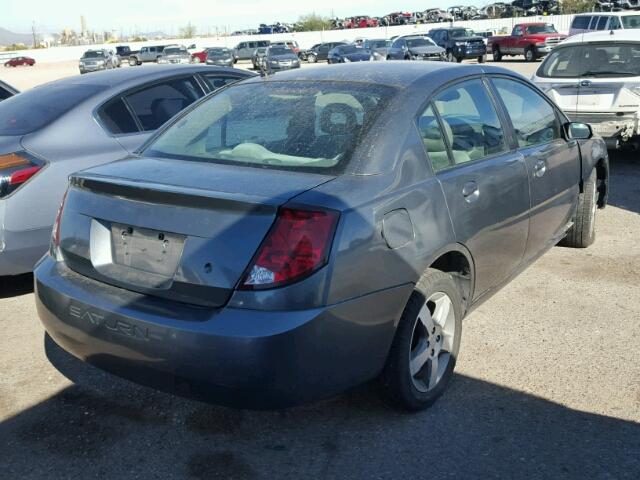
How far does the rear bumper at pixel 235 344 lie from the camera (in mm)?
2775

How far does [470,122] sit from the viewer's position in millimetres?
4059

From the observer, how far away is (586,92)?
29.1 feet

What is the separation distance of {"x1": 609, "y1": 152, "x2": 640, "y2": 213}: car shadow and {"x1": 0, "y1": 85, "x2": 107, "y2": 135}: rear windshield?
521cm

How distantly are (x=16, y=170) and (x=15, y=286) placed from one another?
113 cm

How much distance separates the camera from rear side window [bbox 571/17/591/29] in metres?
29.0

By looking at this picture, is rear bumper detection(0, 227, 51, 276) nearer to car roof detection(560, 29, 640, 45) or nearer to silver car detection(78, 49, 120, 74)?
car roof detection(560, 29, 640, 45)

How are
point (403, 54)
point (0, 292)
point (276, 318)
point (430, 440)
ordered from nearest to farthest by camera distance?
point (276, 318) < point (430, 440) < point (0, 292) < point (403, 54)

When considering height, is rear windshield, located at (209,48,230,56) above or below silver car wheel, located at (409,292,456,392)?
below

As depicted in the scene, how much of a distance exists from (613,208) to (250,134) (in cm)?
491

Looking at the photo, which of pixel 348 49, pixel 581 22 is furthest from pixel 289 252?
pixel 348 49

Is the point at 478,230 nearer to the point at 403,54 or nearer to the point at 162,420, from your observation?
the point at 162,420

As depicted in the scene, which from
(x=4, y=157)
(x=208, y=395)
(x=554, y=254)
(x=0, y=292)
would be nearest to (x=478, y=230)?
(x=208, y=395)

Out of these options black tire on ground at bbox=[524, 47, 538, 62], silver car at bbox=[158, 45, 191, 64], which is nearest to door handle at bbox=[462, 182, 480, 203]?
black tire on ground at bbox=[524, 47, 538, 62]

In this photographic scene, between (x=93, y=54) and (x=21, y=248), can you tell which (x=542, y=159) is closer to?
(x=21, y=248)
